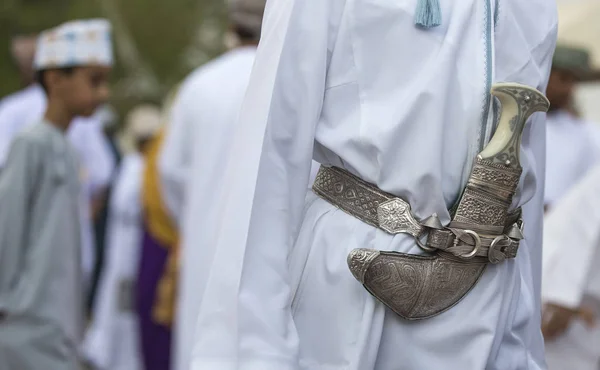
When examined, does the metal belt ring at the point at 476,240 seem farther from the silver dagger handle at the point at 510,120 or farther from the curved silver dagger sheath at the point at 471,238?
the silver dagger handle at the point at 510,120

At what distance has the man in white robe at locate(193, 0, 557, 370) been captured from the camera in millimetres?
2418

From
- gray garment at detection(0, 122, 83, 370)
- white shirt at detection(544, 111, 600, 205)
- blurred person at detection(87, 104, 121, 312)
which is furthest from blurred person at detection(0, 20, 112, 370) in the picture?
blurred person at detection(87, 104, 121, 312)

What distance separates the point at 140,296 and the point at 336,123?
188 inches

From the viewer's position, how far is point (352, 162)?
2.48 m

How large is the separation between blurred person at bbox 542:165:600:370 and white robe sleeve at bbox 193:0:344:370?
215 cm

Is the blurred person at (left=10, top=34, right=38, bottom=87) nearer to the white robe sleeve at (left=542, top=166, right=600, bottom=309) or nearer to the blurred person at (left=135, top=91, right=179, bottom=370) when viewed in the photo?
the blurred person at (left=135, top=91, right=179, bottom=370)

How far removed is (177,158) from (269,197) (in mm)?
3530

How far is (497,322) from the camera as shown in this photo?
2.49 metres

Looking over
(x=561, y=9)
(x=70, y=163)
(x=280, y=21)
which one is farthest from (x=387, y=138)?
(x=561, y=9)

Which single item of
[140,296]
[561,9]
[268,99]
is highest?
[268,99]

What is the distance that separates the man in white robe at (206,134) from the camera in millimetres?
5332

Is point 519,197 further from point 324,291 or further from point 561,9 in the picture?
point 561,9

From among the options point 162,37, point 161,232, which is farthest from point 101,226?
point 162,37

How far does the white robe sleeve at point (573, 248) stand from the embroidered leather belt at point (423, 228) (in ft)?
6.39
